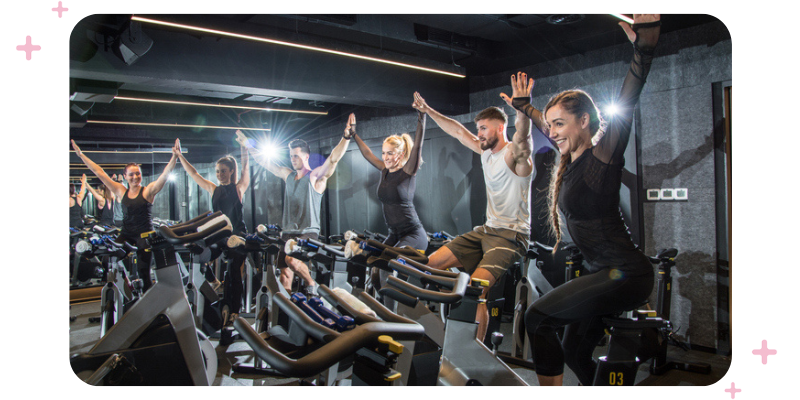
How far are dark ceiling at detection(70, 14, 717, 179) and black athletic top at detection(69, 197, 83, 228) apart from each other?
9.5 inches

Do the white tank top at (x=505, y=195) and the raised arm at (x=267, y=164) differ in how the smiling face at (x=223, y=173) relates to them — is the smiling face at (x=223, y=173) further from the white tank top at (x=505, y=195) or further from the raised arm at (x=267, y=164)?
the white tank top at (x=505, y=195)

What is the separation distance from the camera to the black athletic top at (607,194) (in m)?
2.52

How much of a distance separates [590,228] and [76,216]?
121 inches

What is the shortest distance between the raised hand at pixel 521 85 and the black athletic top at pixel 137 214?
8.65 feet

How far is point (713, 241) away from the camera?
2924mm

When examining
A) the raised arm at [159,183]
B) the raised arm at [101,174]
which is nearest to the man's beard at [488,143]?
the raised arm at [159,183]

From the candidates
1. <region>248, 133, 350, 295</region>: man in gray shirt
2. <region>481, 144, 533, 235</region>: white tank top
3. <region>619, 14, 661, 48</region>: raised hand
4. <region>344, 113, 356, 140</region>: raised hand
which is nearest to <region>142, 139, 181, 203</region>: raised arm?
<region>248, 133, 350, 295</region>: man in gray shirt

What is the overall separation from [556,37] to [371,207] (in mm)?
1808

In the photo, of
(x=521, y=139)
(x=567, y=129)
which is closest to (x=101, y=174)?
(x=521, y=139)

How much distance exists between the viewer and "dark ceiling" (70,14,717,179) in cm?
285

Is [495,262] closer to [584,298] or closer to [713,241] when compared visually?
[584,298]

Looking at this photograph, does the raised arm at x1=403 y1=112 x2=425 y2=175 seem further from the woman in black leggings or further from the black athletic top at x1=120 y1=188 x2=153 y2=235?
the black athletic top at x1=120 y1=188 x2=153 y2=235

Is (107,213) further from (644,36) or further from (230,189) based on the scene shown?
(644,36)

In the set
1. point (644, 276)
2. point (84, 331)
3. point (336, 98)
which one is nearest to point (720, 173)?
point (644, 276)
